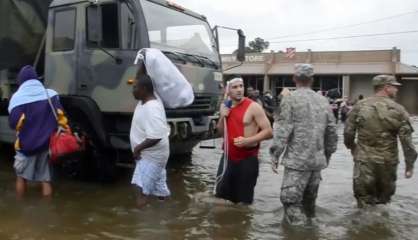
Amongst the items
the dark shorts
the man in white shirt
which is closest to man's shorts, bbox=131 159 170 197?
the man in white shirt

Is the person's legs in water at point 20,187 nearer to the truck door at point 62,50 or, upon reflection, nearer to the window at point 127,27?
the truck door at point 62,50

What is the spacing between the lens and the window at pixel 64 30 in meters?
7.18

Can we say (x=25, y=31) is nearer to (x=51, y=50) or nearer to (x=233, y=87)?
(x=51, y=50)

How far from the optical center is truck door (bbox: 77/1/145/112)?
670 centimetres

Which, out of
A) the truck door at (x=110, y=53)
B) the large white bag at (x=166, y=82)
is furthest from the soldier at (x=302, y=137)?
the truck door at (x=110, y=53)

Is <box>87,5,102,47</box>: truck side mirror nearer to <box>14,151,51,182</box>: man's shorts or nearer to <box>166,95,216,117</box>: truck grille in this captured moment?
<box>166,95,216,117</box>: truck grille

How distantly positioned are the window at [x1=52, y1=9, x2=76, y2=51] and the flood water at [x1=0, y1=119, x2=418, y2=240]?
1.91 m

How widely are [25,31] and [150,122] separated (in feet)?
11.5

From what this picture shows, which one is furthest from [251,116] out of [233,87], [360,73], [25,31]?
[360,73]

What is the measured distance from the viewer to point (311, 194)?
17.4ft

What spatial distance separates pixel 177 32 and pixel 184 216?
2.82m

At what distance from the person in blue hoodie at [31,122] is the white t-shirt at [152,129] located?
4.30 ft

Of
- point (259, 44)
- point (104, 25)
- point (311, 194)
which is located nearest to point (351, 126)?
point (311, 194)

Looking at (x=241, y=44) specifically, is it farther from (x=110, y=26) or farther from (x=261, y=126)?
(x=261, y=126)
